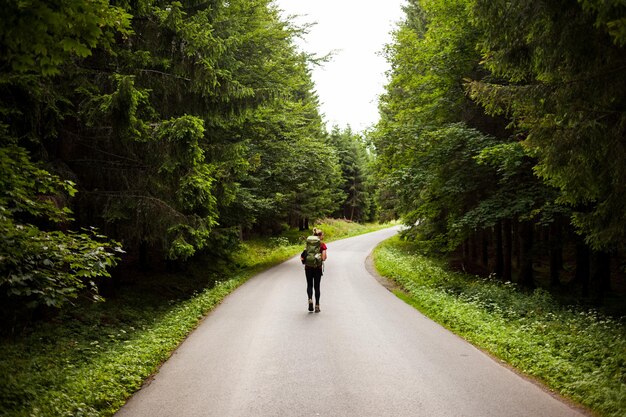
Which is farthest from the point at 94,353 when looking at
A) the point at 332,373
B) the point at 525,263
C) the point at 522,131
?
the point at 525,263

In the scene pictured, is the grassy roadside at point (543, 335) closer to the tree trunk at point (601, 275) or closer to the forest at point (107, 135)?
the tree trunk at point (601, 275)

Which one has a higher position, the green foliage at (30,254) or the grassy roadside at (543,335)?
the green foliage at (30,254)

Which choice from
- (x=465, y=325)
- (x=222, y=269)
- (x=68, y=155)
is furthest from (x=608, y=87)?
(x=222, y=269)

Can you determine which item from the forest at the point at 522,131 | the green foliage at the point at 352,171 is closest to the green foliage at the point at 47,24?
the forest at the point at 522,131

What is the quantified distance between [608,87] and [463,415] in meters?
5.14

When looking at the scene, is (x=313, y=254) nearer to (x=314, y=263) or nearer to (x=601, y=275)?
(x=314, y=263)

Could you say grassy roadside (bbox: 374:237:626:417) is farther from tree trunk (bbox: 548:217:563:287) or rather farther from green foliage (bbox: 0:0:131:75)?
green foliage (bbox: 0:0:131:75)

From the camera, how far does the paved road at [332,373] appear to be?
194 inches

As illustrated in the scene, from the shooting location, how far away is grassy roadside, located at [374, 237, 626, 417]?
17.5ft

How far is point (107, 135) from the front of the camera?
9.95 m

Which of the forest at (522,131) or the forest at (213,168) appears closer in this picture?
the forest at (213,168)

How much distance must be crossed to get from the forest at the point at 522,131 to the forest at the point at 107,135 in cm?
555

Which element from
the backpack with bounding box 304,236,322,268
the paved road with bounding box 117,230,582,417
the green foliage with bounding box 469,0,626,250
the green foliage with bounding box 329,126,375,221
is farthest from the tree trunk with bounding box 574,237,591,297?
the green foliage with bounding box 329,126,375,221

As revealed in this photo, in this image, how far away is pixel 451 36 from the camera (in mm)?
13945
